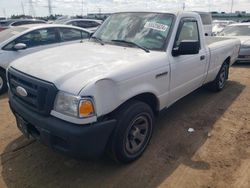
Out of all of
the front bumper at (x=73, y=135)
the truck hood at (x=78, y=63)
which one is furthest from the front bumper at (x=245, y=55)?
the front bumper at (x=73, y=135)

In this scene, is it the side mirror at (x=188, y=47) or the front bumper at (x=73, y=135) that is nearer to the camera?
the front bumper at (x=73, y=135)

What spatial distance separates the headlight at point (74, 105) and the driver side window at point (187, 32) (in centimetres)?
186

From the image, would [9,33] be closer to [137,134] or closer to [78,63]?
[78,63]

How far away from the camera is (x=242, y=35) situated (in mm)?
10453

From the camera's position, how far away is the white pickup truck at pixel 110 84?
2643 mm

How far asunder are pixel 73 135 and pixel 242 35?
9823mm

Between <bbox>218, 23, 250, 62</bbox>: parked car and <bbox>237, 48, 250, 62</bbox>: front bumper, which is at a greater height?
<bbox>218, 23, 250, 62</bbox>: parked car

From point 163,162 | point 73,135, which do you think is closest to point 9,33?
point 73,135

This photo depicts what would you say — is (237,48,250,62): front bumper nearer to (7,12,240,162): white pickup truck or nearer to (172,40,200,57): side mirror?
(7,12,240,162): white pickup truck

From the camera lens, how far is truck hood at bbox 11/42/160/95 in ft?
8.82

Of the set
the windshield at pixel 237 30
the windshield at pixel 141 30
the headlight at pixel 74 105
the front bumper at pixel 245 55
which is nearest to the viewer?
the headlight at pixel 74 105

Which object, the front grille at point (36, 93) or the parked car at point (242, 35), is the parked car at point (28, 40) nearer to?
the front grille at point (36, 93)

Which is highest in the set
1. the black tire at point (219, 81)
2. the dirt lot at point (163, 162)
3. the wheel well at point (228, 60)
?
the wheel well at point (228, 60)

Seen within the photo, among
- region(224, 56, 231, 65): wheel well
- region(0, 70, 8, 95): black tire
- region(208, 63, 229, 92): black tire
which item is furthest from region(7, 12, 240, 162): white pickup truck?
region(0, 70, 8, 95): black tire
